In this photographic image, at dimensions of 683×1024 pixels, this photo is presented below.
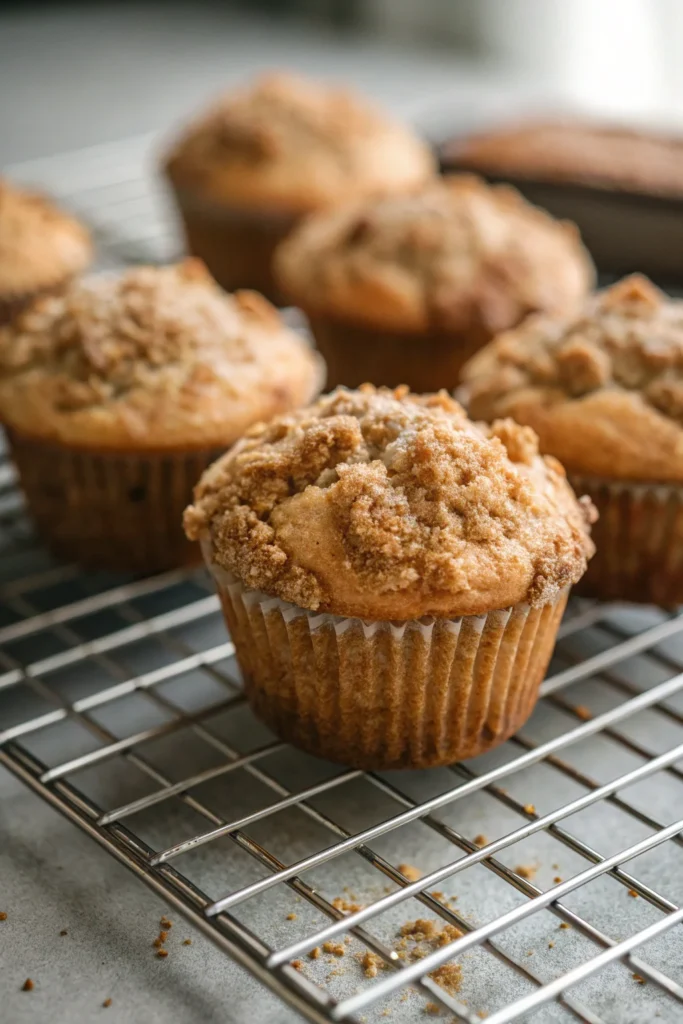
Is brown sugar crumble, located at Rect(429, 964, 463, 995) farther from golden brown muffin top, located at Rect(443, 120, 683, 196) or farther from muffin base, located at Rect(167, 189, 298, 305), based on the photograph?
golden brown muffin top, located at Rect(443, 120, 683, 196)

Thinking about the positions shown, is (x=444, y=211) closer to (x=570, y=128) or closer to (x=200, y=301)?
(x=200, y=301)

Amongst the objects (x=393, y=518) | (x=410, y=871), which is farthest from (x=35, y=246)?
(x=410, y=871)

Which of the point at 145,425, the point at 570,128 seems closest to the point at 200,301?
the point at 145,425

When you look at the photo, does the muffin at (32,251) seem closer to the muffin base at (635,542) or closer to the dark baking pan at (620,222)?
the dark baking pan at (620,222)

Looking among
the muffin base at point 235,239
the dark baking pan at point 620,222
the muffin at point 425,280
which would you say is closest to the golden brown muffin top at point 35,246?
the muffin base at point 235,239

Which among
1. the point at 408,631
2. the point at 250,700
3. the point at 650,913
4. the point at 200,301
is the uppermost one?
the point at 200,301

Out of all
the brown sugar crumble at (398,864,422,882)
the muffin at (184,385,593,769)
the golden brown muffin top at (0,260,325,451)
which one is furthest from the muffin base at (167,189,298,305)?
the brown sugar crumble at (398,864,422,882)
